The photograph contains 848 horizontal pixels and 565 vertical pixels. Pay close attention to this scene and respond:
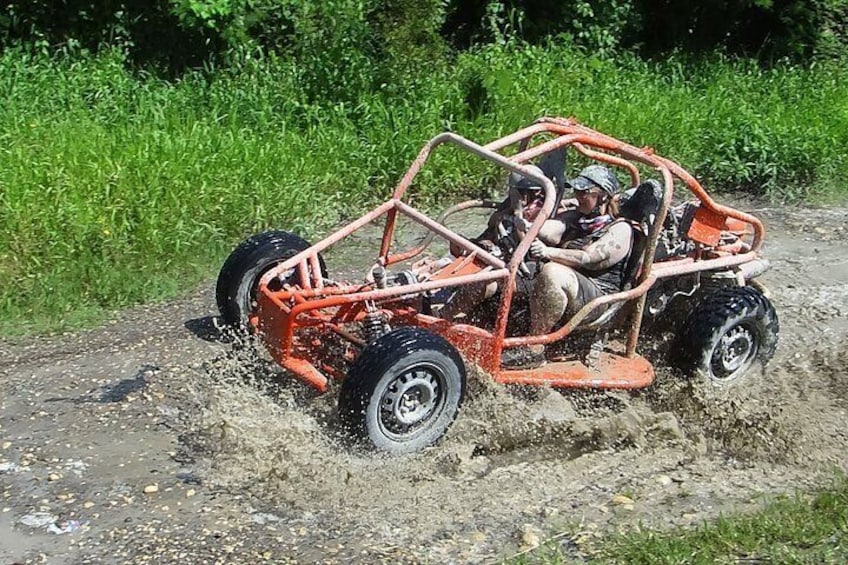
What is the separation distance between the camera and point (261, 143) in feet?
32.3

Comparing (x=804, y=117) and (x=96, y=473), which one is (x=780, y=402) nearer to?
(x=96, y=473)

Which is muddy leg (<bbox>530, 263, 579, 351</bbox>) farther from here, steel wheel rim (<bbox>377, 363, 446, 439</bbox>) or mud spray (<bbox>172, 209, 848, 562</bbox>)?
steel wheel rim (<bbox>377, 363, 446, 439</bbox>)

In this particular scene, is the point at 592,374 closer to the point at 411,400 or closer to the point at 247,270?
the point at 411,400

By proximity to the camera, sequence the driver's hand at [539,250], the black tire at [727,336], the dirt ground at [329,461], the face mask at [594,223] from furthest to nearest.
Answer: the face mask at [594,223]
the black tire at [727,336]
the driver's hand at [539,250]
the dirt ground at [329,461]

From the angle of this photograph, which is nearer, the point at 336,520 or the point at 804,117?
the point at 336,520

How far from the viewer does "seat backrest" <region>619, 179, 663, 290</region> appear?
6.79m

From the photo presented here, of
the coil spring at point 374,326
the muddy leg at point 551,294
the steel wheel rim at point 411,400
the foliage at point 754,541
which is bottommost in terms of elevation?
the foliage at point 754,541

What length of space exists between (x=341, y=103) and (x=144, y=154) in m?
2.13

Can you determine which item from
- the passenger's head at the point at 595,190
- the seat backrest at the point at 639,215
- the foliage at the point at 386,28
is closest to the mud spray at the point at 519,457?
the seat backrest at the point at 639,215

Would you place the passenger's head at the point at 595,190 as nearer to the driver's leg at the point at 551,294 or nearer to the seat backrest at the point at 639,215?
the seat backrest at the point at 639,215

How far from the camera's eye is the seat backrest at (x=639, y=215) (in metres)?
6.79

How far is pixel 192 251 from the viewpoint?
8664 mm

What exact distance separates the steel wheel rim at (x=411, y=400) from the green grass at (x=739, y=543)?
3.28 feet

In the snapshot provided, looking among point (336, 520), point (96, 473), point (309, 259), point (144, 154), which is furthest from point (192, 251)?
point (336, 520)
